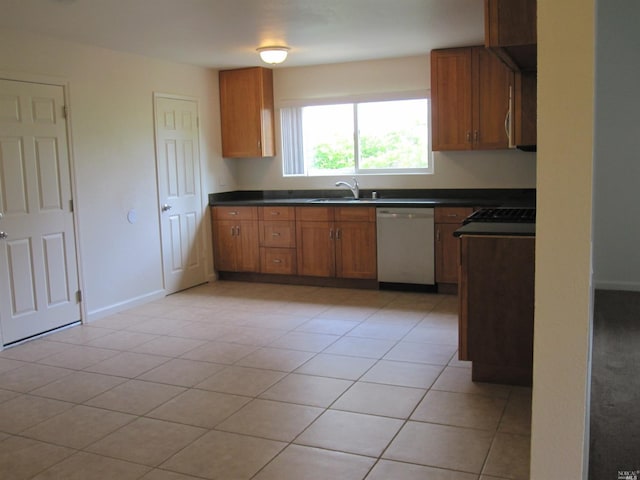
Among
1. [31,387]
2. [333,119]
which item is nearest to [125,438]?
[31,387]

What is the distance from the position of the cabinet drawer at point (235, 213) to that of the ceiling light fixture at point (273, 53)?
169cm

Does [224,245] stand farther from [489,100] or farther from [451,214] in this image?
[489,100]

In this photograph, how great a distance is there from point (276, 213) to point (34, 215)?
8.32 feet

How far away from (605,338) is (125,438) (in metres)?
3.32

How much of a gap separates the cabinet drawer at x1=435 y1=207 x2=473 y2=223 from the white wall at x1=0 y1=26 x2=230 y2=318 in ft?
9.17

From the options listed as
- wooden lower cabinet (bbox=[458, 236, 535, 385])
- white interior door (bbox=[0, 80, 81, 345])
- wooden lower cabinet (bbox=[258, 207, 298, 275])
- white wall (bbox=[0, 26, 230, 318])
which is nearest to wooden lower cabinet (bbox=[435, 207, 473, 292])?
wooden lower cabinet (bbox=[258, 207, 298, 275])

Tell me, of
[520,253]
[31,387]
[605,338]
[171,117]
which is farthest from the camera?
[171,117]

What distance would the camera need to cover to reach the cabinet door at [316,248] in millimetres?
6285

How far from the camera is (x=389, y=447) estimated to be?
2.78 m

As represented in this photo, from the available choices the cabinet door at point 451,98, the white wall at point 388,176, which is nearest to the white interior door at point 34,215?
the white wall at point 388,176

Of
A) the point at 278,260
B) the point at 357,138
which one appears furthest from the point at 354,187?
the point at 278,260

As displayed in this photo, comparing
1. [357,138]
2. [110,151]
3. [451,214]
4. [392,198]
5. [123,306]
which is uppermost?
[357,138]

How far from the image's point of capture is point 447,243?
575cm

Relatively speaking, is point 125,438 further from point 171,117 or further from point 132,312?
point 171,117
